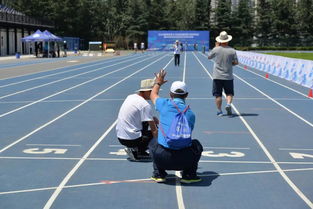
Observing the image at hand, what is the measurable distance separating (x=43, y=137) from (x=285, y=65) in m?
17.3

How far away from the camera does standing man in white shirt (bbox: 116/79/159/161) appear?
702cm

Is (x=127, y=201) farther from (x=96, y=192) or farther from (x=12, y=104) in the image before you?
Answer: (x=12, y=104)

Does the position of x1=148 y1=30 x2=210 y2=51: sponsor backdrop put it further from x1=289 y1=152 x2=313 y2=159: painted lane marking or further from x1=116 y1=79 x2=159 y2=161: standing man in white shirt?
x1=116 y1=79 x2=159 y2=161: standing man in white shirt

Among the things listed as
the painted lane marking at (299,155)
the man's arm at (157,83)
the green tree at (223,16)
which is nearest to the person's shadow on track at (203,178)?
the man's arm at (157,83)

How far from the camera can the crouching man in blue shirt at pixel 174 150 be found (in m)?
6.07

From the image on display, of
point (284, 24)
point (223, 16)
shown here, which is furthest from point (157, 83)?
point (284, 24)

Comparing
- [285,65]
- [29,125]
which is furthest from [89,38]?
[29,125]

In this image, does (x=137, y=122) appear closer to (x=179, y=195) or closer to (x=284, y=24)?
(x=179, y=195)

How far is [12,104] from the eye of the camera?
14062 millimetres

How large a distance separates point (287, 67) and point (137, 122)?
699 inches

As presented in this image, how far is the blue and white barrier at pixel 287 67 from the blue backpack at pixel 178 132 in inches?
537

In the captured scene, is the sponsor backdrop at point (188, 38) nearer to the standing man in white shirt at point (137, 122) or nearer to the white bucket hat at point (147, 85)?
the standing man in white shirt at point (137, 122)

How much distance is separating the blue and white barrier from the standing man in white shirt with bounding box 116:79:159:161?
12675mm

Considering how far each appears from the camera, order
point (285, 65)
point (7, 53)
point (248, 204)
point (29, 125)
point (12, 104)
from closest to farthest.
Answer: point (248, 204) → point (29, 125) → point (12, 104) → point (285, 65) → point (7, 53)
